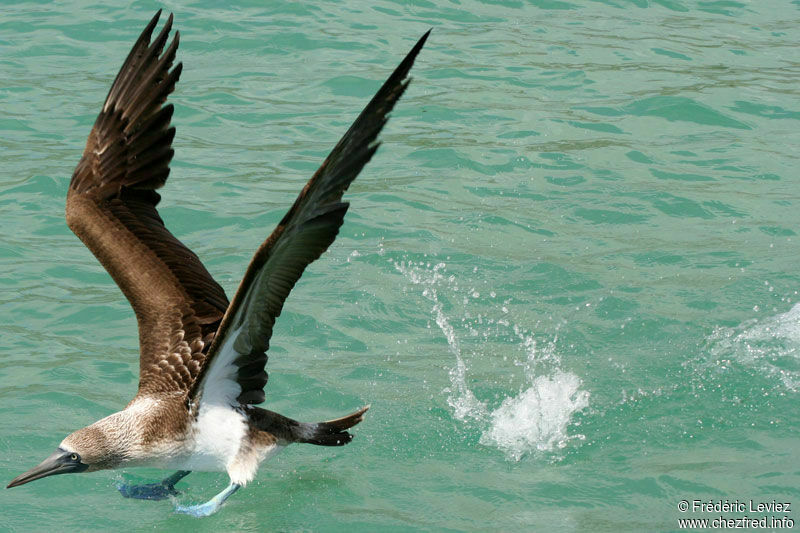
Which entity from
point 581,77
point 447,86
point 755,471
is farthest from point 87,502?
point 581,77

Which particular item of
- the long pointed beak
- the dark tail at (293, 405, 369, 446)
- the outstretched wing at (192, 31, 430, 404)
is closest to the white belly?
the outstretched wing at (192, 31, 430, 404)

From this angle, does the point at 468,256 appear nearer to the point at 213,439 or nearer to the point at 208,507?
the point at 213,439

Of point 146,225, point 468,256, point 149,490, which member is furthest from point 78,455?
point 468,256

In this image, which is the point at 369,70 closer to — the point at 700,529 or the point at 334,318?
the point at 334,318

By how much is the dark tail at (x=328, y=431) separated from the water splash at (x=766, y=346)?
79.4 inches

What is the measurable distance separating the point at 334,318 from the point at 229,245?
121cm

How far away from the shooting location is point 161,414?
197 inches

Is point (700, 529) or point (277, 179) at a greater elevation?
point (277, 179)

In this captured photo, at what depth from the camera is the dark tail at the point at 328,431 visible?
5.14 metres

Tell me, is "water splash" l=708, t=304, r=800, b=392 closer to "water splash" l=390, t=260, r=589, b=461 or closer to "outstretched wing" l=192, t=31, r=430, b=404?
"water splash" l=390, t=260, r=589, b=461

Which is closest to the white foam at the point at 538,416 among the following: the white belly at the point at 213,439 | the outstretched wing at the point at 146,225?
the white belly at the point at 213,439

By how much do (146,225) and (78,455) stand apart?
142cm

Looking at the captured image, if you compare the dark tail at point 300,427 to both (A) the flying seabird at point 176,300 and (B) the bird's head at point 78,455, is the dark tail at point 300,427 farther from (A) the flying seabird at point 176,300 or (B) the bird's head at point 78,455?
(B) the bird's head at point 78,455

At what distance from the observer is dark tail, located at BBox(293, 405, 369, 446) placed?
5.14 m
